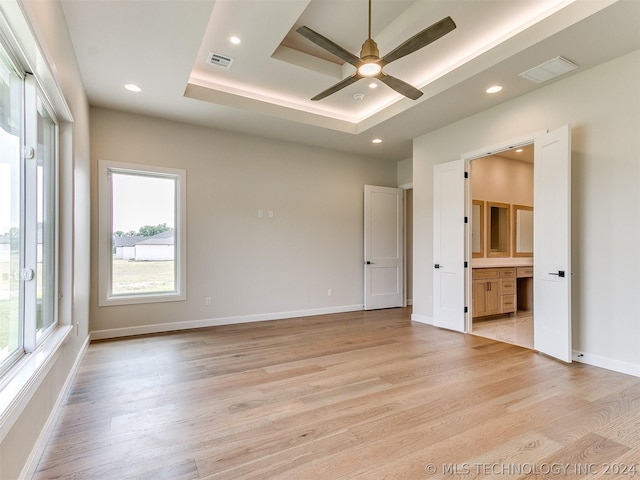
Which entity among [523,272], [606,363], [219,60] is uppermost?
[219,60]

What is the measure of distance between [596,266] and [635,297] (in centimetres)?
39

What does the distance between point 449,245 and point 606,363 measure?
6.86 ft

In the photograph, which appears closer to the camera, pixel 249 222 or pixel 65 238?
pixel 65 238

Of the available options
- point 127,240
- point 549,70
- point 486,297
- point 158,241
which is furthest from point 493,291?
point 127,240

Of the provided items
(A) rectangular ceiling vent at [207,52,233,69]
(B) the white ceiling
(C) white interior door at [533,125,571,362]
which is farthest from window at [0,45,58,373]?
(C) white interior door at [533,125,571,362]

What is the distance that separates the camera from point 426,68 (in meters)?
3.83

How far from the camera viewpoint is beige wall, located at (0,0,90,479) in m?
1.64

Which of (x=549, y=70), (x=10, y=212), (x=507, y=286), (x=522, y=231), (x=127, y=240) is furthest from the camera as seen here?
(x=522, y=231)

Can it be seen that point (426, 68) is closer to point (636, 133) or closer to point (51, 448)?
point (636, 133)

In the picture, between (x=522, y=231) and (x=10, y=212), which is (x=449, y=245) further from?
(x=10, y=212)

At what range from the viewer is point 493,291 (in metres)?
5.32

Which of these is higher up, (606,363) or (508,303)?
(508,303)

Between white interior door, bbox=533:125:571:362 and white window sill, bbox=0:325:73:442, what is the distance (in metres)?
4.18

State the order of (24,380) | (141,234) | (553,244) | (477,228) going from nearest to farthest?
(24,380), (553,244), (141,234), (477,228)
